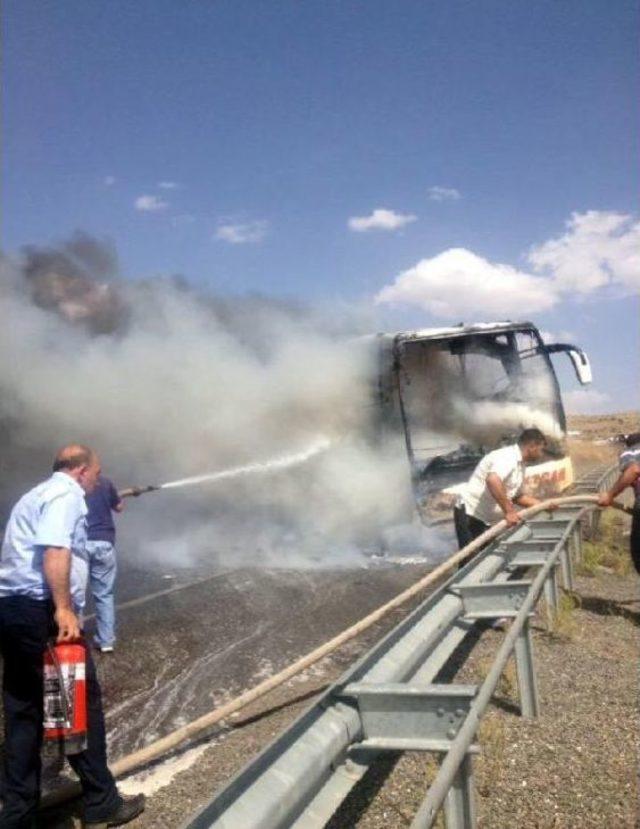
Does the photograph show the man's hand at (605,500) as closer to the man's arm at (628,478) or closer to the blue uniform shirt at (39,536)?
the man's arm at (628,478)

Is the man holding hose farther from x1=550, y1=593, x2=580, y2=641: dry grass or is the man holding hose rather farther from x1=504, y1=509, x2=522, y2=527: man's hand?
x1=504, y1=509, x2=522, y2=527: man's hand

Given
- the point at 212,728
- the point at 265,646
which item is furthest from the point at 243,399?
the point at 212,728

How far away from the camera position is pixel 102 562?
5.33m

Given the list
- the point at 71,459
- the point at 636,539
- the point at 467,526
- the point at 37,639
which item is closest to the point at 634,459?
the point at 636,539

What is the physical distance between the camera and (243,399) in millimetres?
11703

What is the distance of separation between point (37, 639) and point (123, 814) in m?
0.81

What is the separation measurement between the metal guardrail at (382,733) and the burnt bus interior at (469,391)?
5179mm

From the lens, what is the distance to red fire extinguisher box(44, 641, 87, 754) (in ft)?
9.04

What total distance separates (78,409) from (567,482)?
764cm

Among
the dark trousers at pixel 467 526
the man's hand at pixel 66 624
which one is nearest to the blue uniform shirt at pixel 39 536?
the man's hand at pixel 66 624

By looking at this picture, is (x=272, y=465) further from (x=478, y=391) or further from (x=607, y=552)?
(x=607, y=552)

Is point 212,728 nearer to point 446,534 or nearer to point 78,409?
point 446,534

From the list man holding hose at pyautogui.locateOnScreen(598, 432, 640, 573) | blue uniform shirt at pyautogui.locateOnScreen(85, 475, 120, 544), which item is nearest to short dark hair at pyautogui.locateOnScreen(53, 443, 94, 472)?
blue uniform shirt at pyautogui.locateOnScreen(85, 475, 120, 544)

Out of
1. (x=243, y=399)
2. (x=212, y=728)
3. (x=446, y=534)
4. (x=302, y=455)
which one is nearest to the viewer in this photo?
A: (x=212, y=728)
